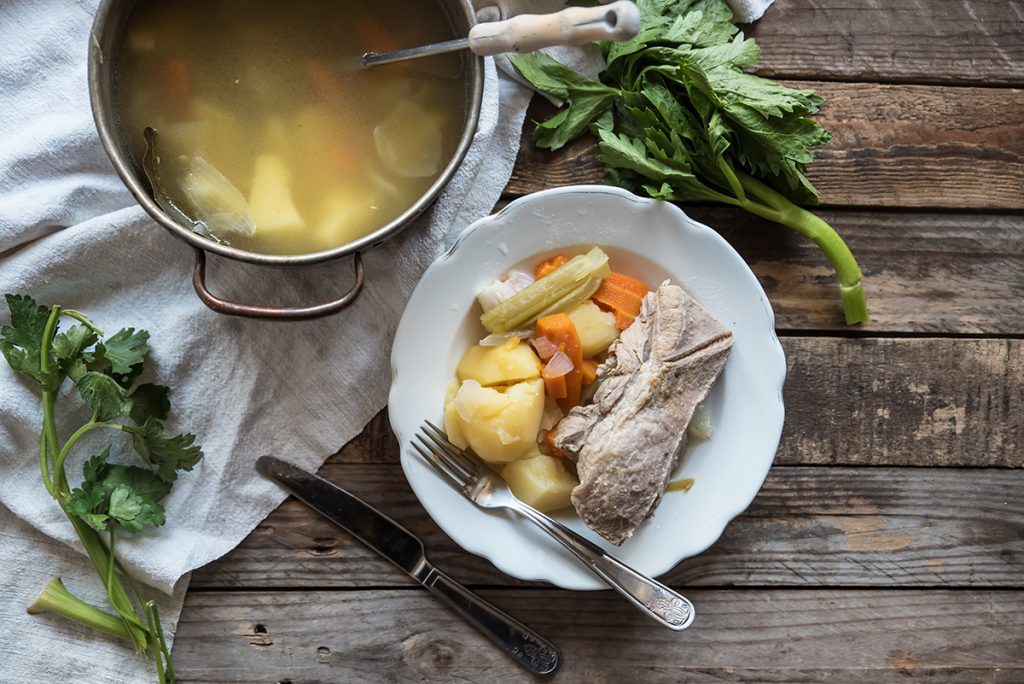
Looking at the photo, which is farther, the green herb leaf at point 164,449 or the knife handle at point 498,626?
the knife handle at point 498,626

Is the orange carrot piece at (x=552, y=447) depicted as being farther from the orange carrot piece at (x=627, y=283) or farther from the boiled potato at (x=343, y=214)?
the boiled potato at (x=343, y=214)

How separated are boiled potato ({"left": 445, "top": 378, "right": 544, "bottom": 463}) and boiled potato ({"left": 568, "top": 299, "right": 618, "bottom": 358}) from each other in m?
0.15

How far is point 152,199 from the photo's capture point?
66.4 inches

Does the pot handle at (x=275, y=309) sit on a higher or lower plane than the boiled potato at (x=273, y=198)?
lower

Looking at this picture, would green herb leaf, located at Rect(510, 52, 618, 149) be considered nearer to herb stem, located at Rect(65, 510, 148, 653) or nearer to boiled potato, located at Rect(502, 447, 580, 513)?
boiled potato, located at Rect(502, 447, 580, 513)

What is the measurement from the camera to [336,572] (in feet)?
6.58

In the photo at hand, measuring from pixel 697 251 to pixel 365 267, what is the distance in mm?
717

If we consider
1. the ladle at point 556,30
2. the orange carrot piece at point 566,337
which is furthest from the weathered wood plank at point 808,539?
the ladle at point 556,30

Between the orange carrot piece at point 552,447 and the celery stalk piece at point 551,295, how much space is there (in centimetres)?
23

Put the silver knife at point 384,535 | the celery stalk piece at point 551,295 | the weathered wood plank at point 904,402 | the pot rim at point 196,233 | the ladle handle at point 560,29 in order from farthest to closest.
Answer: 1. the weathered wood plank at point 904,402
2. the silver knife at point 384,535
3. the celery stalk piece at point 551,295
4. the pot rim at point 196,233
5. the ladle handle at point 560,29

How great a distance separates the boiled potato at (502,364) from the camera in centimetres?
179

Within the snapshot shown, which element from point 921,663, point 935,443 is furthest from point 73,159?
point 921,663

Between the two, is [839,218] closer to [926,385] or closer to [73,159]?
[926,385]

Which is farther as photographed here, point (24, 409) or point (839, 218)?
point (839, 218)
